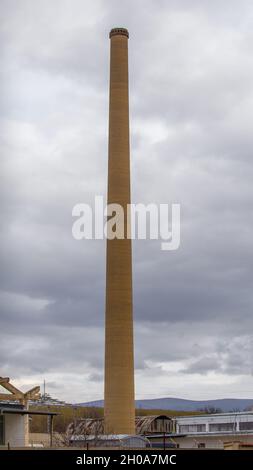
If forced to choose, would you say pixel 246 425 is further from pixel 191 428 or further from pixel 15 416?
pixel 15 416

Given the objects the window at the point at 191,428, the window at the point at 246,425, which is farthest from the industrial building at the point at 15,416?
the window at the point at 191,428

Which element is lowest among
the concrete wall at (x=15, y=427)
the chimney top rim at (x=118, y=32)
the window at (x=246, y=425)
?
the concrete wall at (x=15, y=427)

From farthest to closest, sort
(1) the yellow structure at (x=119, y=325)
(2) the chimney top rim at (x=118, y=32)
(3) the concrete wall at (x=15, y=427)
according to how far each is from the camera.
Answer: (2) the chimney top rim at (x=118, y=32) → (1) the yellow structure at (x=119, y=325) → (3) the concrete wall at (x=15, y=427)

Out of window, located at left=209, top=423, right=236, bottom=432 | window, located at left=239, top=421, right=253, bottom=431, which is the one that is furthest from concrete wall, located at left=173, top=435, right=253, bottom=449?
window, located at left=209, top=423, right=236, bottom=432

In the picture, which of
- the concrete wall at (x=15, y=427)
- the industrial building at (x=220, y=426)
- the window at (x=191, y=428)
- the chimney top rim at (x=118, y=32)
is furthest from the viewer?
the window at (x=191, y=428)

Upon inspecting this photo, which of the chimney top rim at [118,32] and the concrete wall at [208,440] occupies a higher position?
the chimney top rim at [118,32]

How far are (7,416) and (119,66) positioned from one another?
1287 inches

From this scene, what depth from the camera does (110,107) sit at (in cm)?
7219

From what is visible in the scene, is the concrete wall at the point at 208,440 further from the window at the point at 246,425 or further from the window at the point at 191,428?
the window at the point at 191,428

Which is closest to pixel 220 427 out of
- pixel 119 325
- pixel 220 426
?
pixel 220 426

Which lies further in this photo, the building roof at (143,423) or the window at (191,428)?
the window at (191,428)

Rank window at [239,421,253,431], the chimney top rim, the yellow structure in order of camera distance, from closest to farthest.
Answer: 1. the yellow structure
2. the chimney top rim
3. window at [239,421,253,431]


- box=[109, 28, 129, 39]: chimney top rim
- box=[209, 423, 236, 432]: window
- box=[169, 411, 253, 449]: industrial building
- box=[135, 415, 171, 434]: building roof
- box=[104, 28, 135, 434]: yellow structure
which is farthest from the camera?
box=[209, 423, 236, 432]: window

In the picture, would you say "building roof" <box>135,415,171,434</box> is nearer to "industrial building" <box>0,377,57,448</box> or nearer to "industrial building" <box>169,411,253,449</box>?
"industrial building" <box>169,411,253,449</box>
